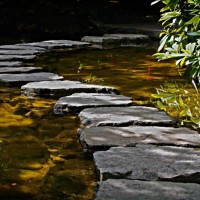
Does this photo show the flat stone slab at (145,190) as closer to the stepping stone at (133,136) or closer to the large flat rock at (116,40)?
the stepping stone at (133,136)

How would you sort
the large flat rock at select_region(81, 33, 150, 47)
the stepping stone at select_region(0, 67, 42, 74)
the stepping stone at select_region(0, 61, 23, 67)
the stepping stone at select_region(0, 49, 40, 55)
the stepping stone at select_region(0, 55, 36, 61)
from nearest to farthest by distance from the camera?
the stepping stone at select_region(0, 67, 42, 74) → the stepping stone at select_region(0, 61, 23, 67) → the stepping stone at select_region(0, 55, 36, 61) → the stepping stone at select_region(0, 49, 40, 55) → the large flat rock at select_region(81, 33, 150, 47)

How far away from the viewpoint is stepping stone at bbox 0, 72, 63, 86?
13.5ft

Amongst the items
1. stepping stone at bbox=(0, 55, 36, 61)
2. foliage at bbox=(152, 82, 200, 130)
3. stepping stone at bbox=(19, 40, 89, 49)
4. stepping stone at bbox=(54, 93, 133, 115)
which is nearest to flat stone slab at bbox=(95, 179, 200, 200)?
foliage at bbox=(152, 82, 200, 130)

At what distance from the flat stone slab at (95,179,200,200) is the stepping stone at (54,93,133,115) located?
4.44 ft

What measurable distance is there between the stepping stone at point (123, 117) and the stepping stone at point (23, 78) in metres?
1.21

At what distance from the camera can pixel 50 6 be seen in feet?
39.0

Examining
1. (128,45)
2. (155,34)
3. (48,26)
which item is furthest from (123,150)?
(48,26)

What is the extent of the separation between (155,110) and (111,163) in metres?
1.10

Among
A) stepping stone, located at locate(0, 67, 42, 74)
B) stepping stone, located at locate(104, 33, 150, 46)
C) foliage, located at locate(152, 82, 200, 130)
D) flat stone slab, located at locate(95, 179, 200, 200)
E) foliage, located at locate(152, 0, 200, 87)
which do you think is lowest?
stepping stone, located at locate(104, 33, 150, 46)

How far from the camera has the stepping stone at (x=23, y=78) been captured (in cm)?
412

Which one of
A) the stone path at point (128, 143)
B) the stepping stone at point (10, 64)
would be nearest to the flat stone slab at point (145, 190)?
the stone path at point (128, 143)

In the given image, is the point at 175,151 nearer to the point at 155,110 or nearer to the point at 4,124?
the point at 155,110

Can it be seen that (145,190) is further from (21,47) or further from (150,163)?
(21,47)

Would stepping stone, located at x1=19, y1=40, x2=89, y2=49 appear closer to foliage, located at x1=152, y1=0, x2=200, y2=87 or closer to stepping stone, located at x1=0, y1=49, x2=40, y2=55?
stepping stone, located at x1=0, y1=49, x2=40, y2=55
